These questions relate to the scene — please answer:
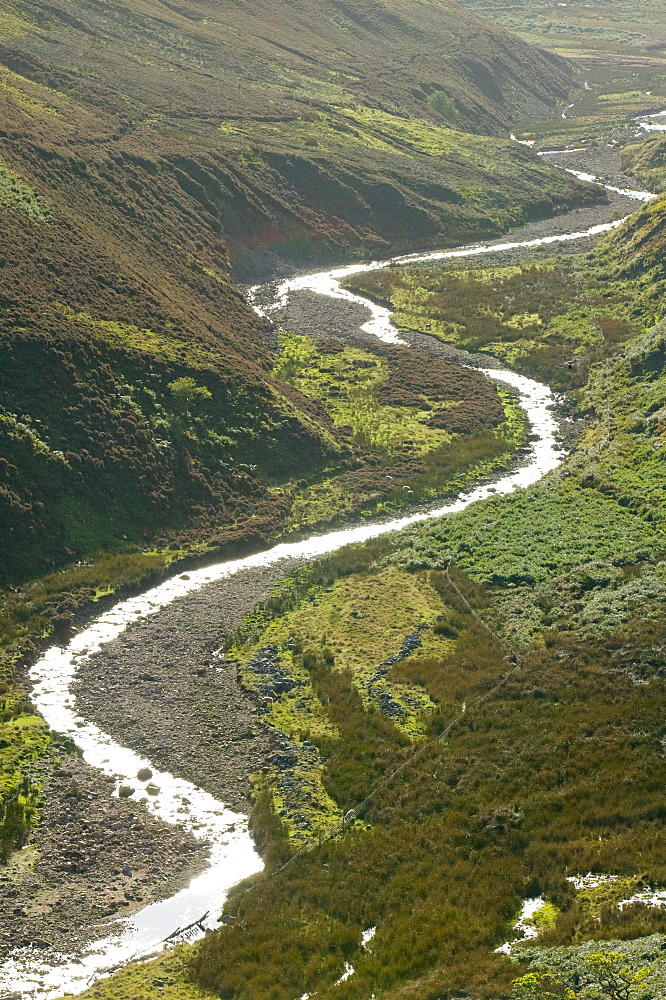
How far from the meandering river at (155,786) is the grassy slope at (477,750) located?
162 centimetres

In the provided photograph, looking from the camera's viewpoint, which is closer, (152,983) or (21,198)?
(152,983)

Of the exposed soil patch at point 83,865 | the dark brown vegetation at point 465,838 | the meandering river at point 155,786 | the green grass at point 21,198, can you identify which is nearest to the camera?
the dark brown vegetation at point 465,838

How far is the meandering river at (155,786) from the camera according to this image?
1243 inches

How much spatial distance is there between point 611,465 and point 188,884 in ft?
128

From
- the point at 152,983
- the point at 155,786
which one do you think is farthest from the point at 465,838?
the point at 155,786

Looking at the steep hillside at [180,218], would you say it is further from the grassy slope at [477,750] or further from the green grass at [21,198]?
the grassy slope at [477,750]

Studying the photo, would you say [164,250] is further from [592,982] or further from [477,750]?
[592,982]

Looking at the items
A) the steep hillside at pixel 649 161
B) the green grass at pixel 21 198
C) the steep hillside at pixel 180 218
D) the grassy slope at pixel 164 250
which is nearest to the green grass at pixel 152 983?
the grassy slope at pixel 164 250

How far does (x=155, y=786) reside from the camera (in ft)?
130

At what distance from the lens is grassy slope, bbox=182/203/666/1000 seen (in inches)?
1200

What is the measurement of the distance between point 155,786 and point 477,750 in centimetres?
1191

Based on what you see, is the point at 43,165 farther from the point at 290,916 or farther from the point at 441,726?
the point at 290,916

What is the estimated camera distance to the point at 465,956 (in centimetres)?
Answer: 2897

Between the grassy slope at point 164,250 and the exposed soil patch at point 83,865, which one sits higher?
the grassy slope at point 164,250
